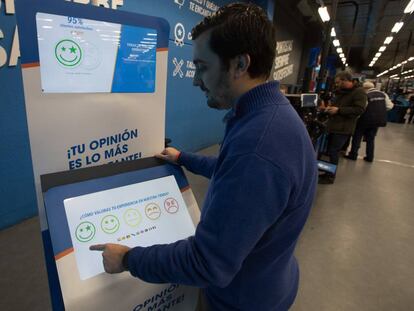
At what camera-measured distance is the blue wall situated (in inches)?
81.7

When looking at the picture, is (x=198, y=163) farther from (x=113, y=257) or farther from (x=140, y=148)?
(x=113, y=257)

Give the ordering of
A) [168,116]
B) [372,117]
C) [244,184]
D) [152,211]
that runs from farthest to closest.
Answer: [372,117] < [168,116] < [152,211] < [244,184]

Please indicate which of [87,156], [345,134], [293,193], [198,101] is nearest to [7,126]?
[87,156]

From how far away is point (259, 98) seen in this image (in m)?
Result: 0.67

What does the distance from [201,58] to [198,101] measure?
3878 mm

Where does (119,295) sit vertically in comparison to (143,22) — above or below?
below

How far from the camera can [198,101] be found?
4.56m

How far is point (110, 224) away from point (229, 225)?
44cm

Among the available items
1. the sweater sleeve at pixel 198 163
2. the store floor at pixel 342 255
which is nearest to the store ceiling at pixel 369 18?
the store floor at pixel 342 255

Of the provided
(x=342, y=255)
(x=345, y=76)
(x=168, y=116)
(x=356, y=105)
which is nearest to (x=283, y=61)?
(x=345, y=76)

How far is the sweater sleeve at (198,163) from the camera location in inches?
43.1

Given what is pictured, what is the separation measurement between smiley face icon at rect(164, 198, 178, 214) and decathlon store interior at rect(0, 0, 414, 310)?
0.22 metres

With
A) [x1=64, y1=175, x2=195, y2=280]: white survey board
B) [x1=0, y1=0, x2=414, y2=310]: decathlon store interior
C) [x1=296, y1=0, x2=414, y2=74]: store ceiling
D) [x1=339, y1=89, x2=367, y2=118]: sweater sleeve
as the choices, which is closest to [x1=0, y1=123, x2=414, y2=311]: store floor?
[x1=0, y1=0, x2=414, y2=310]: decathlon store interior

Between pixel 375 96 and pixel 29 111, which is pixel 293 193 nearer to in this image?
pixel 29 111
